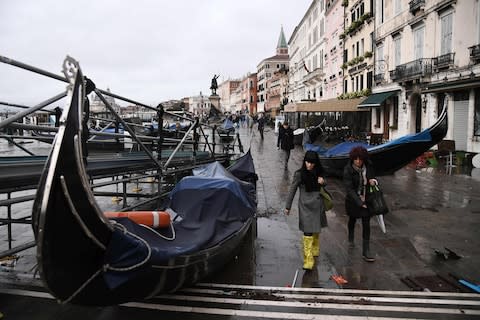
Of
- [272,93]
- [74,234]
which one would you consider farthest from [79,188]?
[272,93]

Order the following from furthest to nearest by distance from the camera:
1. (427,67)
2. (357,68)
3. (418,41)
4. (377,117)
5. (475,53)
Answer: (357,68), (377,117), (418,41), (427,67), (475,53)

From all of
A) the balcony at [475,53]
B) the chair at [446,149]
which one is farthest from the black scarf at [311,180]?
the balcony at [475,53]

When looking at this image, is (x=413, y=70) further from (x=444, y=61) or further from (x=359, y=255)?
(x=359, y=255)

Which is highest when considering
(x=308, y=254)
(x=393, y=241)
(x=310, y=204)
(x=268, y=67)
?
(x=268, y=67)

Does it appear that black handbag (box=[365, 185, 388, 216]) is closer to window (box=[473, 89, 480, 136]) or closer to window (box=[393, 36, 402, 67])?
window (box=[473, 89, 480, 136])

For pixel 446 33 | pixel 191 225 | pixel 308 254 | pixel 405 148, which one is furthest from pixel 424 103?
pixel 191 225

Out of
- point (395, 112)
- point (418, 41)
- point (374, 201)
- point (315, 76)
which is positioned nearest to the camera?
point (374, 201)

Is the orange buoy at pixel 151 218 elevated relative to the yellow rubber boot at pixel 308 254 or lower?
elevated

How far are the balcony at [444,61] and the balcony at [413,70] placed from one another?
508 mm

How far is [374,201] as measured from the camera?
609 cm

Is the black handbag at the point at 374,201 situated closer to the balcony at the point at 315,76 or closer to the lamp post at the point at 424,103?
the lamp post at the point at 424,103

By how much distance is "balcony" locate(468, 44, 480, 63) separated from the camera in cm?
1594

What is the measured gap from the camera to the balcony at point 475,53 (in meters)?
15.9

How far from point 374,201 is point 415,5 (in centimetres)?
1905
